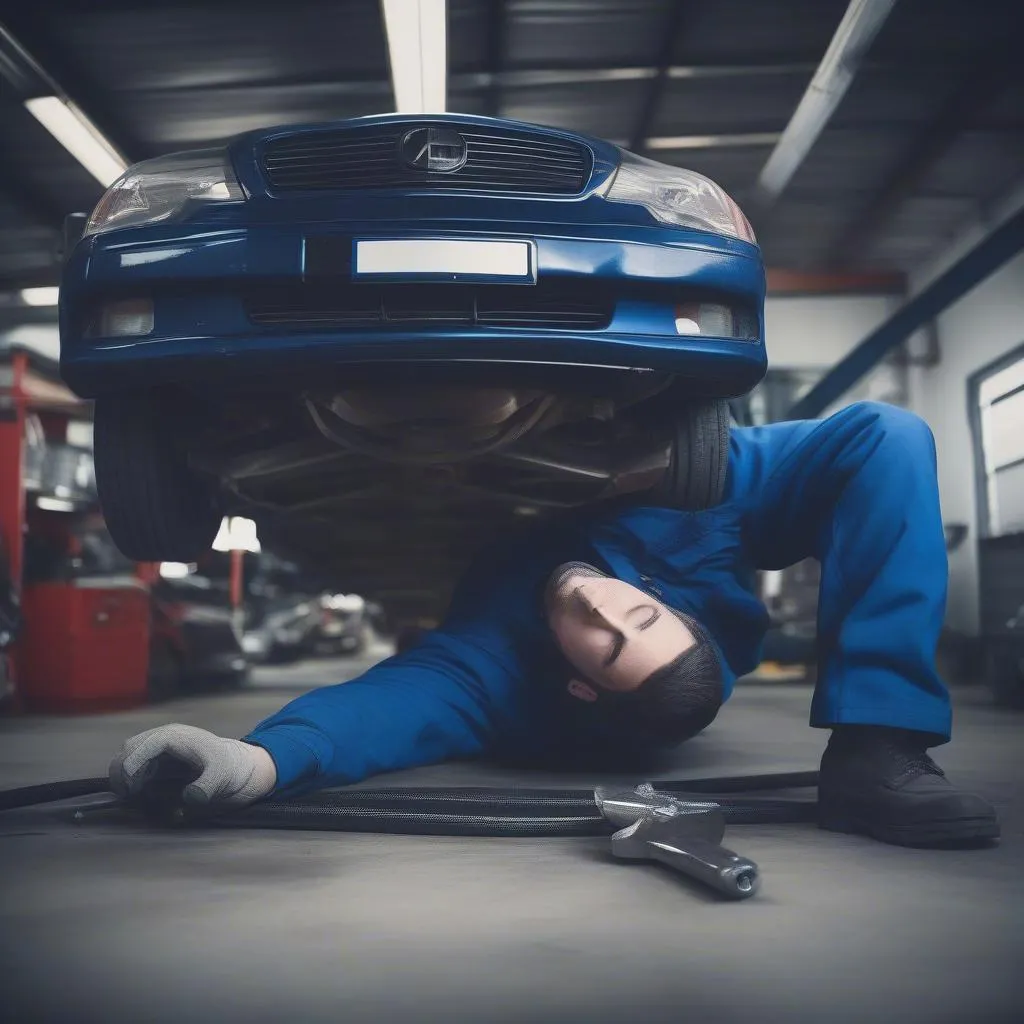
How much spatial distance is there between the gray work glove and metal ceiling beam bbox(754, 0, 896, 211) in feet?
16.9

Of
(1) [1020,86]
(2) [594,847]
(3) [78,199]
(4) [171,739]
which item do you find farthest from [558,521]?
(3) [78,199]

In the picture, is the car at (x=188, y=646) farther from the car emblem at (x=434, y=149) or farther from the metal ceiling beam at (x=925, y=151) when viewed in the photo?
the metal ceiling beam at (x=925, y=151)

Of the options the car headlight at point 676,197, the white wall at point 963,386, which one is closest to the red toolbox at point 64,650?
the car headlight at point 676,197

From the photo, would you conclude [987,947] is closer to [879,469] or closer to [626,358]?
[879,469]

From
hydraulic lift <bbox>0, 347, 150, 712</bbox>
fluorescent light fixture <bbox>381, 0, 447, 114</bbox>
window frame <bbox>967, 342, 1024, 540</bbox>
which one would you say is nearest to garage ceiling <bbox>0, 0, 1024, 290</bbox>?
fluorescent light fixture <bbox>381, 0, 447, 114</bbox>

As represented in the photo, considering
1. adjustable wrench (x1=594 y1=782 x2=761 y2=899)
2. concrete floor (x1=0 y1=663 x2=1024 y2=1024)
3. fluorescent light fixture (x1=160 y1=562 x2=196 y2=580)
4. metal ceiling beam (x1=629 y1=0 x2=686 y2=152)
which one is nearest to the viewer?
concrete floor (x1=0 y1=663 x2=1024 y2=1024)

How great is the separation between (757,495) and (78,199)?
7.54 m

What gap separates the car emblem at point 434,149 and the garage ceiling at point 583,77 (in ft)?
13.1

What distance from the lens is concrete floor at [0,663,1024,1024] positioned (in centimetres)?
100

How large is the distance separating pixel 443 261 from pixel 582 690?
0.83 metres

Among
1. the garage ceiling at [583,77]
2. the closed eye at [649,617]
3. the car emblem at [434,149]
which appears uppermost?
the garage ceiling at [583,77]

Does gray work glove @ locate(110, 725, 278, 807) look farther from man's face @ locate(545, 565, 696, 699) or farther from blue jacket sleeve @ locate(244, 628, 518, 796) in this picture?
man's face @ locate(545, 565, 696, 699)

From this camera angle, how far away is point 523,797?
1888 millimetres

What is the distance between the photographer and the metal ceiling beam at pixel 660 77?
5781 mm
